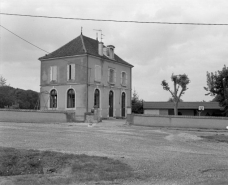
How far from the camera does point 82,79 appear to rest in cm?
3253

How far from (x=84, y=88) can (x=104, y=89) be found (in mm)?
3409

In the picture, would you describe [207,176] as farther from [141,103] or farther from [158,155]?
[141,103]

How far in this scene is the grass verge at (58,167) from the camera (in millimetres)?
7586

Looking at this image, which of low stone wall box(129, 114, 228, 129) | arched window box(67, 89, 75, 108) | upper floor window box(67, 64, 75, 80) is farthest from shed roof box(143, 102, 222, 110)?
low stone wall box(129, 114, 228, 129)

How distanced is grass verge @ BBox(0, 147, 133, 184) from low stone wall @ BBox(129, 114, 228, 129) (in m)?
16.8

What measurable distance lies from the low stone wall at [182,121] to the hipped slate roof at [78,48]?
10164mm

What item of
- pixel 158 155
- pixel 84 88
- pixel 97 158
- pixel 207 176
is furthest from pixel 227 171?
pixel 84 88

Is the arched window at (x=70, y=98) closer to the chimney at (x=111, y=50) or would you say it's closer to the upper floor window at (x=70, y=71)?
the upper floor window at (x=70, y=71)

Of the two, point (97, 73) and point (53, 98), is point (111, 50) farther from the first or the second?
point (53, 98)

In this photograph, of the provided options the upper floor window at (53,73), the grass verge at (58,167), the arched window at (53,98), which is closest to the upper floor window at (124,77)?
the upper floor window at (53,73)

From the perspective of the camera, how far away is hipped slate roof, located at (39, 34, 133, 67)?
33259mm

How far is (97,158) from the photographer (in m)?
9.30

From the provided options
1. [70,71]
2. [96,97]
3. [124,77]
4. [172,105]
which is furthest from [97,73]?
[172,105]

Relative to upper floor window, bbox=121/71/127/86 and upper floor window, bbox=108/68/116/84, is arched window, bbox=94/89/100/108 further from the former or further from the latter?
upper floor window, bbox=121/71/127/86
